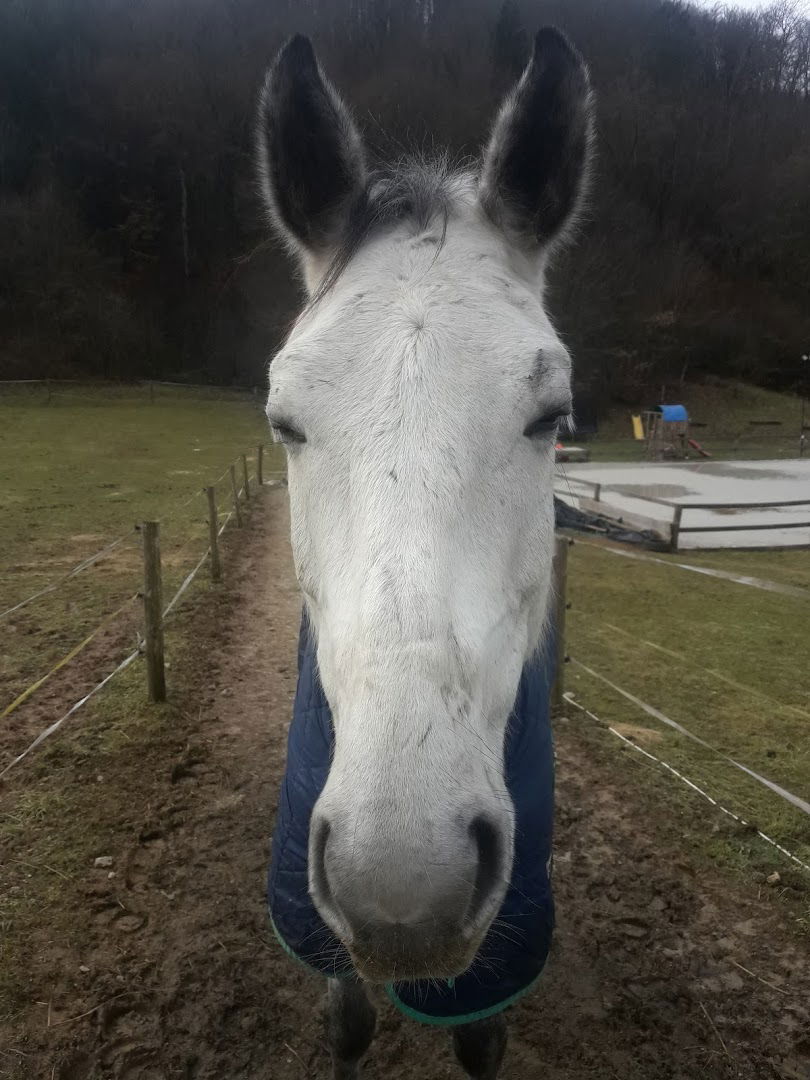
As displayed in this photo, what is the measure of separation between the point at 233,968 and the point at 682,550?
35.1 feet

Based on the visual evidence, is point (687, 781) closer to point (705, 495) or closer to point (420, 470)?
point (420, 470)

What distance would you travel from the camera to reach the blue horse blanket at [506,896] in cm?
204

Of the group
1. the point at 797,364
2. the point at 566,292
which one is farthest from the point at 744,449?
the point at 797,364

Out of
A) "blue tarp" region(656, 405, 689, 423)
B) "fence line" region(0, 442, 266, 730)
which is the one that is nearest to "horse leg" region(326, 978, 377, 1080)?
"fence line" region(0, 442, 266, 730)

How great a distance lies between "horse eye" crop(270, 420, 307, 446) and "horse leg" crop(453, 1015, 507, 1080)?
2.22m

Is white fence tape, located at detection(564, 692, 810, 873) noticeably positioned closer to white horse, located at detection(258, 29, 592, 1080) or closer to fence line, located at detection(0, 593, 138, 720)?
white horse, located at detection(258, 29, 592, 1080)

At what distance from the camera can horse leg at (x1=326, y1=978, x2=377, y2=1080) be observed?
2330mm

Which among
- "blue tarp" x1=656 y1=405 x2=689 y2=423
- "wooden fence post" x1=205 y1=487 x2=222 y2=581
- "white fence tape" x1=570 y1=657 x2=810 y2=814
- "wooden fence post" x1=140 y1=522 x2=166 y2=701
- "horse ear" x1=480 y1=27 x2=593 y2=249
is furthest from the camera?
"blue tarp" x1=656 y1=405 x2=689 y2=423

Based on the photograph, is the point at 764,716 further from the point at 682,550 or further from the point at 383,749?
the point at 682,550

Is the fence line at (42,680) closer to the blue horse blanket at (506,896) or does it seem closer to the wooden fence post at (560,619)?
the blue horse blanket at (506,896)

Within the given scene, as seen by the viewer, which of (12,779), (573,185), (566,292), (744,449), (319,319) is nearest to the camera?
(319,319)

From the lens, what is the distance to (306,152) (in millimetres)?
1988

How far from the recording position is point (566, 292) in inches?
1101

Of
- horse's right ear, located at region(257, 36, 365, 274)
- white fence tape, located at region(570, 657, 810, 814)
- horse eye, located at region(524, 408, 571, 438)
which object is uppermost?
horse's right ear, located at region(257, 36, 365, 274)
